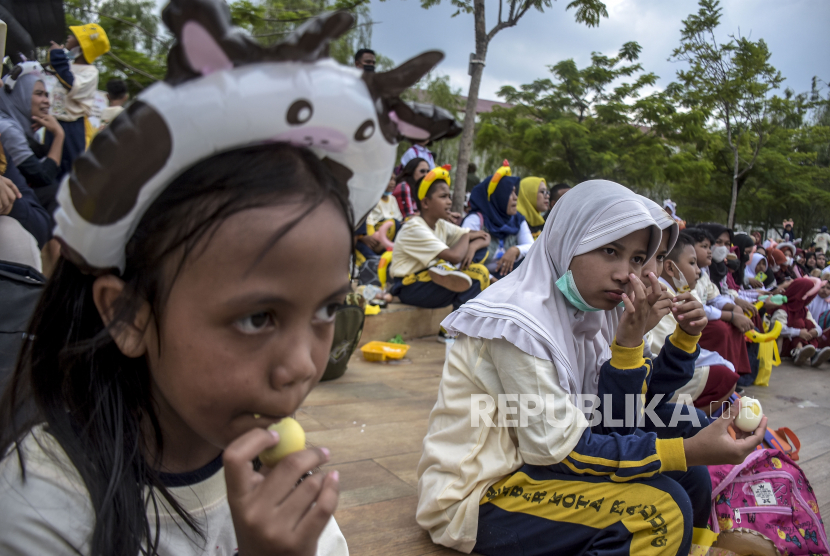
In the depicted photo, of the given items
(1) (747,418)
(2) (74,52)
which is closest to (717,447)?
(1) (747,418)

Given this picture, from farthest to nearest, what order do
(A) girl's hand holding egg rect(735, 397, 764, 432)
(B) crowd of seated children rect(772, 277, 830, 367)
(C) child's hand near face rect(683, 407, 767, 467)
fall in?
(B) crowd of seated children rect(772, 277, 830, 367) < (A) girl's hand holding egg rect(735, 397, 764, 432) < (C) child's hand near face rect(683, 407, 767, 467)

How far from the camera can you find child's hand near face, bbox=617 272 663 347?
1849 mm

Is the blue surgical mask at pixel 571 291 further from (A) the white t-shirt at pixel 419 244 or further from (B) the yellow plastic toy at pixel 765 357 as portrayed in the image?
(B) the yellow plastic toy at pixel 765 357

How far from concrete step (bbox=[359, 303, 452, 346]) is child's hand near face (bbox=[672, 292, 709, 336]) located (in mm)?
3382

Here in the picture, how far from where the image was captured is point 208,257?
757 millimetres

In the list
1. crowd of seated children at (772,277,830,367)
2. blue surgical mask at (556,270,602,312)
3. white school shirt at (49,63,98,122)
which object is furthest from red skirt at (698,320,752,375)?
white school shirt at (49,63,98,122)

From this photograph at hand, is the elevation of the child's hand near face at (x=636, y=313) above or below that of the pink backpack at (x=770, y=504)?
above

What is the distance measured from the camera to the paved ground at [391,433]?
2.13 metres

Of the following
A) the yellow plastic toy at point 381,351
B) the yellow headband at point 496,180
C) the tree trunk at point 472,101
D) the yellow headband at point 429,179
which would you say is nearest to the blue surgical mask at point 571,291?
the yellow plastic toy at point 381,351

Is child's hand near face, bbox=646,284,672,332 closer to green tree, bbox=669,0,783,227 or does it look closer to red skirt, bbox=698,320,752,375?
red skirt, bbox=698,320,752,375

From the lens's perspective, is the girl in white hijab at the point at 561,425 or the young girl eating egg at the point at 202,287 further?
the girl in white hijab at the point at 561,425

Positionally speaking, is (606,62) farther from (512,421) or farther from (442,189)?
(512,421)

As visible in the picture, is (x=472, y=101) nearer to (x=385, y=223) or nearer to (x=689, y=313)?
(x=385, y=223)

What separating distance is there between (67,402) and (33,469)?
0.37 feet
